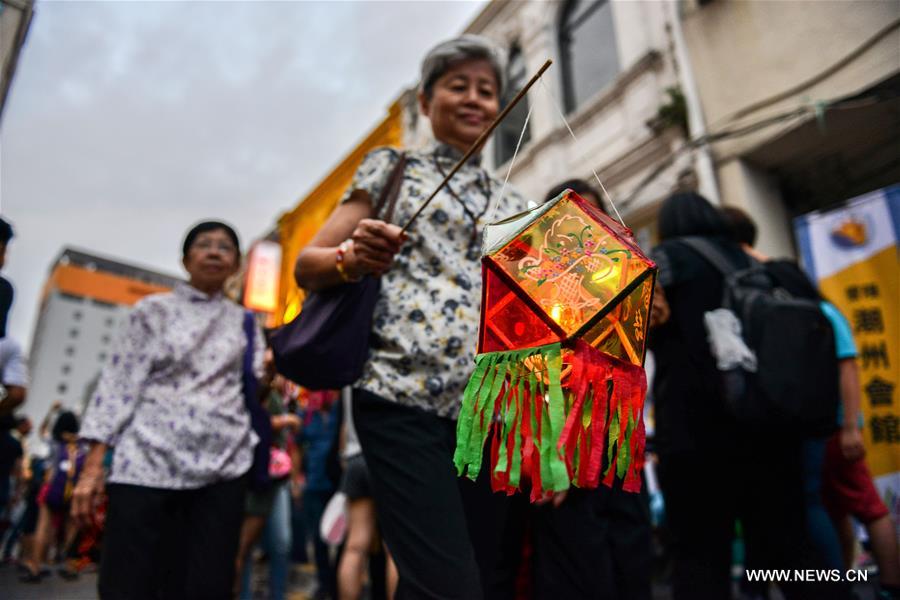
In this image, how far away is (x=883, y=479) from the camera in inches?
135

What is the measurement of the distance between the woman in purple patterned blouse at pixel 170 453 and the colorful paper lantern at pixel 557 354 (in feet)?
4.44

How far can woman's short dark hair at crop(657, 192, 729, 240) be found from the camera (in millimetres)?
2229

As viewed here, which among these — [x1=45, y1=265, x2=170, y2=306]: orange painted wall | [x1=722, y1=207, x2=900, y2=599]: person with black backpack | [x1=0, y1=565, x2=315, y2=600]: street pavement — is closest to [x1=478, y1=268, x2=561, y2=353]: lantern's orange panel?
[x1=722, y1=207, x2=900, y2=599]: person with black backpack

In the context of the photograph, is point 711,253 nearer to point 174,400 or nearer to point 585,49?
point 174,400

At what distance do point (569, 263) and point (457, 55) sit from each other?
974mm

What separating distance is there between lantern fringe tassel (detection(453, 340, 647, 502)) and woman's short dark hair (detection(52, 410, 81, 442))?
6716mm

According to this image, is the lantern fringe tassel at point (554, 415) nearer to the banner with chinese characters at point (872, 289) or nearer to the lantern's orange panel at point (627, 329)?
the lantern's orange panel at point (627, 329)

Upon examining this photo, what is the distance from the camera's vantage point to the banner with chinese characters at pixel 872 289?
3551mm

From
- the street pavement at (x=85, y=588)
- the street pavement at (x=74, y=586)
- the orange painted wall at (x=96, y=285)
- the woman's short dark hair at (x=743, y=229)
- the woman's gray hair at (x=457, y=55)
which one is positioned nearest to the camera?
the woman's gray hair at (x=457, y=55)

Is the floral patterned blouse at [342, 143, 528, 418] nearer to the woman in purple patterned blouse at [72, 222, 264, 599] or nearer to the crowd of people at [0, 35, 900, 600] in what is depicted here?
the crowd of people at [0, 35, 900, 600]

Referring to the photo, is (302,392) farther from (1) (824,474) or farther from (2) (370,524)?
(1) (824,474)

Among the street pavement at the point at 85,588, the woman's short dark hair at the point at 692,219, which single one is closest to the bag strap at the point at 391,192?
the woman's short dark hair at the point at 692,219

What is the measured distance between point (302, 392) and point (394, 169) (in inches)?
79.6

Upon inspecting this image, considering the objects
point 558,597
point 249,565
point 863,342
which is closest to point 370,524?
point 249,565
